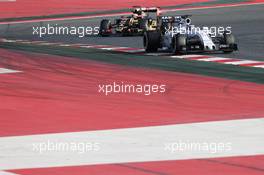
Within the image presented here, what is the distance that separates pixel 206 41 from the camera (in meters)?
34.4

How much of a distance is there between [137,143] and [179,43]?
18.1 meters

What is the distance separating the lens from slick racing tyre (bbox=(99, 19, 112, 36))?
151 ft

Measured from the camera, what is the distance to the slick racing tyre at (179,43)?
33844mm

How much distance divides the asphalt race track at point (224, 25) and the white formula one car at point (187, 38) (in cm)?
54

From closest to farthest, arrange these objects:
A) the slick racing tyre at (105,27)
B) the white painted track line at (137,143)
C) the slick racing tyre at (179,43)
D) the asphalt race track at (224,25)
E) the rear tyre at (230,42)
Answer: the white painted track line at (137,143), the slick racing tyre at (179,43), the rear tyre at (230,42), the asphalt race track at (224,25), the slick racing tyre at (105,27)

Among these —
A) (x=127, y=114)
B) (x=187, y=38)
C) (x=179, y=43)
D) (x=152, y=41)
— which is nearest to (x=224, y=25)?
(x=152, y=41)

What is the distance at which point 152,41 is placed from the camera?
36312 millimetres

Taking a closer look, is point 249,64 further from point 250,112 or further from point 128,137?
point 128,137

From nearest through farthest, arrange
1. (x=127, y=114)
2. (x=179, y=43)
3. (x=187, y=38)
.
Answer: (x=127, y=114) → (x=179, y=43) → (x=187, y=38)

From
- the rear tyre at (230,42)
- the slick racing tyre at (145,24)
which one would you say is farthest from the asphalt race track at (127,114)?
the slick racing tyre at (145,24)

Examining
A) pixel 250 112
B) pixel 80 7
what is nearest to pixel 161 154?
pixel 250 112

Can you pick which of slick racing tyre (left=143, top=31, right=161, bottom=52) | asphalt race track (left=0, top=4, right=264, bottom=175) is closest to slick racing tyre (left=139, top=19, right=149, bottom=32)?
asphalt race track (left=0, top=4, right=264, bottom=175)

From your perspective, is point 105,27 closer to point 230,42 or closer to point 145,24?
point 145,24

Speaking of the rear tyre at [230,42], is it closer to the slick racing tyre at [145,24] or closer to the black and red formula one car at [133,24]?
the slick racing tyre at [145,24]
